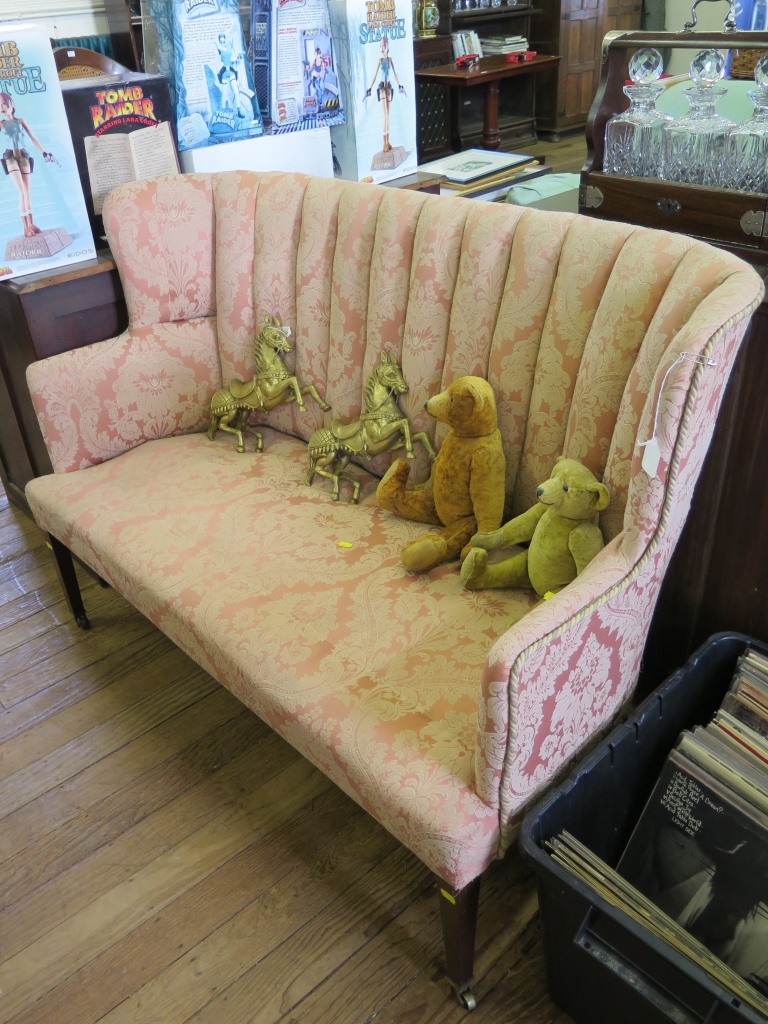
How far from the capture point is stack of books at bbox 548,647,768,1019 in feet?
3.37

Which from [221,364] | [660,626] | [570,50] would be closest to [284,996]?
[660,626]

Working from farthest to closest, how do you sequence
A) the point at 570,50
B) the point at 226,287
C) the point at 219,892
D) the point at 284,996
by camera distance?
the point at 570,50, the point at 226,287, the point at 219,892, the point at 284,996

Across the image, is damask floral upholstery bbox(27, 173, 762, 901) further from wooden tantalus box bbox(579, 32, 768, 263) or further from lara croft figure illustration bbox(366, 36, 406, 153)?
lara croft figure illustration bbox(366, 36, 406, 153)

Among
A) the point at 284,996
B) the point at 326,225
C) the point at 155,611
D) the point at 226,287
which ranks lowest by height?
the point at 284,996

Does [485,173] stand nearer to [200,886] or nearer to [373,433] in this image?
[373,433]

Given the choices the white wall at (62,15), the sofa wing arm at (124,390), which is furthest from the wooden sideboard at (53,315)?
the white wall at (62,15)

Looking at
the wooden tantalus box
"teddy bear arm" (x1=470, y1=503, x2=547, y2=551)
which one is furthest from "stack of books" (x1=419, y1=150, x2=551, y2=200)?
"teddy bear arm" (x1=470, y1=503, x2=547, y2=551)

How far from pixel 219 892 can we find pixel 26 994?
0.30 m

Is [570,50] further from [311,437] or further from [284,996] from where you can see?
[284,996]

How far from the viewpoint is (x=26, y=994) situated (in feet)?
4.00

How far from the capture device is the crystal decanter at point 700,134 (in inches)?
61.7

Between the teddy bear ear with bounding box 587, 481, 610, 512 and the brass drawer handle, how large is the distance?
30.5 inches

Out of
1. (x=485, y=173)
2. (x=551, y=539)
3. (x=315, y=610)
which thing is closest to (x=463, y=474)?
(x=551, y=539)

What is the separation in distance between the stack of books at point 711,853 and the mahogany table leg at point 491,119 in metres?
5.22
